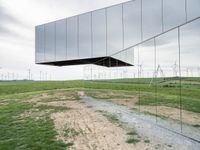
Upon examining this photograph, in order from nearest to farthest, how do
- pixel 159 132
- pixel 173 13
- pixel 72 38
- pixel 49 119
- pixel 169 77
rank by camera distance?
pixel 159 132 < pixel 169 77 < pixel 49 119 < pixel 173 13 < pixel 72 38

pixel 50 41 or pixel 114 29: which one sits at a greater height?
pixel 114 29

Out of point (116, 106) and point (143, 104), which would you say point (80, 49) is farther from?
point (143, 104)

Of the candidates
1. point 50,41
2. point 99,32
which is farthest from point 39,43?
point 99,32

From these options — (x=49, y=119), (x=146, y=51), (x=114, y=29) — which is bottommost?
(x=49, y=119)

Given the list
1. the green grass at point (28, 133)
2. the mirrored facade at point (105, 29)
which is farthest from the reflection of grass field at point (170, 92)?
the green grass at point (28, 133)

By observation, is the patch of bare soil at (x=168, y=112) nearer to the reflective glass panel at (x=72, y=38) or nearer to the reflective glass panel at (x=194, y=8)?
the reflective glass panel at (x=194, y=8)

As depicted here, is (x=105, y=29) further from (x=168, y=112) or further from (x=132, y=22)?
(x=168, y=112)

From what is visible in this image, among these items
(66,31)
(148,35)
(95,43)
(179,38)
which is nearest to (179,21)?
(148,35)

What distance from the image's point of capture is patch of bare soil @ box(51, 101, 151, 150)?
6719 mm

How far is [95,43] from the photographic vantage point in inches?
891

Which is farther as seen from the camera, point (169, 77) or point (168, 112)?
point (168, 112)

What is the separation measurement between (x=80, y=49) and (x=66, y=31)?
2.51m

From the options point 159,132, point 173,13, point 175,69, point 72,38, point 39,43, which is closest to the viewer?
point 159,132

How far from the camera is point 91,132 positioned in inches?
313
